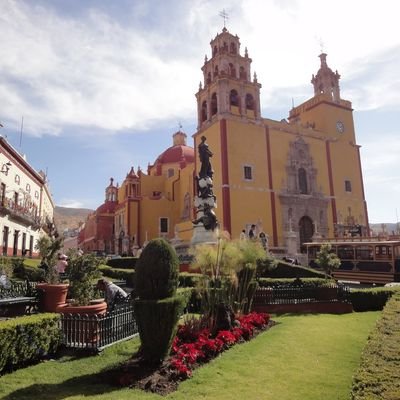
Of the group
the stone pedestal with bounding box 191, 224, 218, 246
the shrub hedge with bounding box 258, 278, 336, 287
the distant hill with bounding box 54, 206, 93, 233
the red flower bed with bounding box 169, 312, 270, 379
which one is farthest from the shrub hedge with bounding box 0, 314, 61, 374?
the distant hill with bounding box 54, 206, 93, 233

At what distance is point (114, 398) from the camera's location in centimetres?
487

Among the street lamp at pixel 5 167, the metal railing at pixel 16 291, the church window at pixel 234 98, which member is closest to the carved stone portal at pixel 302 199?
the church window at pixel 234 98

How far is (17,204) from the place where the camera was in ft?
89.4

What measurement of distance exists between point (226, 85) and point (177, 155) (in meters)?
14.7

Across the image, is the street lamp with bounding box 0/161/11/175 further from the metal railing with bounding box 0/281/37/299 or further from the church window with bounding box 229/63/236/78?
the church window with bounding box 229/63/236/78

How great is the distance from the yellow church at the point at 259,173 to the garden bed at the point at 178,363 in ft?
65.5

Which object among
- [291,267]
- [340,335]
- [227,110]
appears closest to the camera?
[340,335]

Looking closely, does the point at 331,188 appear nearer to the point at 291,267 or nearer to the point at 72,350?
the point at 291,267

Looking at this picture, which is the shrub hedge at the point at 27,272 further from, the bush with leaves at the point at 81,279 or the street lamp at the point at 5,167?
the street lamp at the point at 5,167

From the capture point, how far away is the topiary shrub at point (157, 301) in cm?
604

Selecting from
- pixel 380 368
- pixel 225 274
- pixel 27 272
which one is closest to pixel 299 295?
pixel 225 274

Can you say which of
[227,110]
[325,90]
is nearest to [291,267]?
[227,110]

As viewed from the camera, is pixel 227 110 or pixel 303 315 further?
pixel 227 110

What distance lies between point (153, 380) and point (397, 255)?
19.8m
